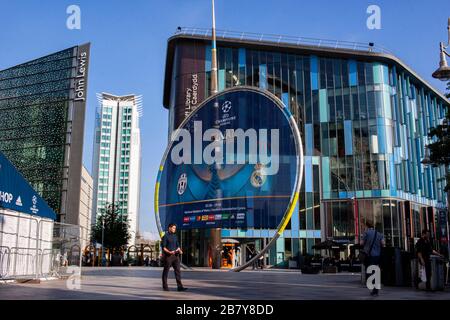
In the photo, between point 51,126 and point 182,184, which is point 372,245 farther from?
point 51,126

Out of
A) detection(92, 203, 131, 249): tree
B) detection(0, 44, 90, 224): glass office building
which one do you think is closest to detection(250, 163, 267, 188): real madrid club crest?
detection(92, 203, 131, 249): tree

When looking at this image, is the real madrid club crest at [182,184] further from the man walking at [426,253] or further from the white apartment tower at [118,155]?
the white apartment tower at [118,155]

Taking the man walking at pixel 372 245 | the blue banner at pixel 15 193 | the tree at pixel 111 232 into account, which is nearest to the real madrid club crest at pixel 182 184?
the blue banner at pixel 15 193

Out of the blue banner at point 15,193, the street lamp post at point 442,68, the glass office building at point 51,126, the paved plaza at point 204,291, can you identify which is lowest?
the paved plaza at point 204,291

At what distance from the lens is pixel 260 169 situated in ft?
89.4

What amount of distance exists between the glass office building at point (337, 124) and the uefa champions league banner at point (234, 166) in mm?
20624

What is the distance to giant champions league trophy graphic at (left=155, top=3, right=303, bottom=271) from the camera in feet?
84.7

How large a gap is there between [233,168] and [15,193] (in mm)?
13253

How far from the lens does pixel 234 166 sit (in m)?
28.4

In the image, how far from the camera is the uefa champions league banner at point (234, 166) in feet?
85.1

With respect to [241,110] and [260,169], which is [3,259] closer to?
[260,169]

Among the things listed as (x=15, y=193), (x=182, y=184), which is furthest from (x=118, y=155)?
(x=15, y=193)
